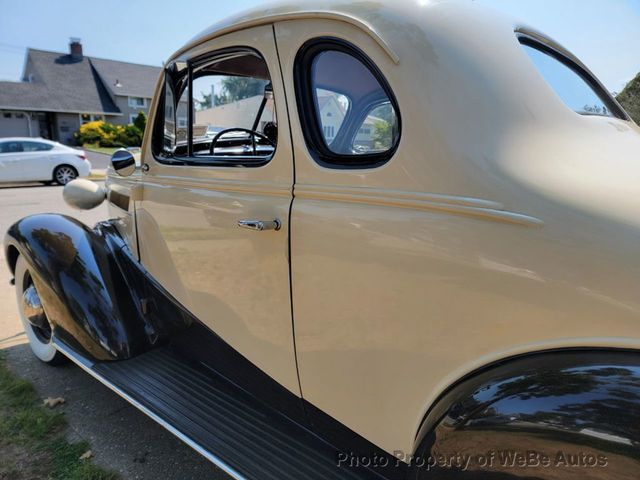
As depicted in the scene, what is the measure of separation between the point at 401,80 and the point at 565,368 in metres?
0.95

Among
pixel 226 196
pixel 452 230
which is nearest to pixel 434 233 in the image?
pixel 452 230

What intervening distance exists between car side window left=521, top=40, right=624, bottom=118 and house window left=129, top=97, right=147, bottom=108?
134 feet

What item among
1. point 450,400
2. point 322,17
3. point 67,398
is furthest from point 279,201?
point 67,398

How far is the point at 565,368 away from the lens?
3.54ft

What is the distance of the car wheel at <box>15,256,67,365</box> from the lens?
123 inches

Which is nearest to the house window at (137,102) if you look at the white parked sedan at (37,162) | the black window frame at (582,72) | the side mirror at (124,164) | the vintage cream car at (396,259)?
the white parked sedan at (37,162)

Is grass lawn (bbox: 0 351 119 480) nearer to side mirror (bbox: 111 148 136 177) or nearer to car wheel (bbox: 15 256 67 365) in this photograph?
car wheel (bbox: 15 256 67 365)

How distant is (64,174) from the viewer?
13828 mm

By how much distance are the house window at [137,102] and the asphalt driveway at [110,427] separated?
38049mm

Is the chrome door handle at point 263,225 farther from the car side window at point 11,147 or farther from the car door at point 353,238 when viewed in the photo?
the car side window at point 11,147

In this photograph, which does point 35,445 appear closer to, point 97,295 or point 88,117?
point 97,295

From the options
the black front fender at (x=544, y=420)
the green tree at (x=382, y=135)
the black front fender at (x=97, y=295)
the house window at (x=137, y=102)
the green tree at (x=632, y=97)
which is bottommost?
the black front fender at (x=97, y=295)

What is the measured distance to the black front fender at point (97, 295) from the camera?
8.01 ft

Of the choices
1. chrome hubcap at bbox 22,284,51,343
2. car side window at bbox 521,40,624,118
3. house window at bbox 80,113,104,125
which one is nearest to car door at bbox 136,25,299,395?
car side window at bbox 521,40,624,118
